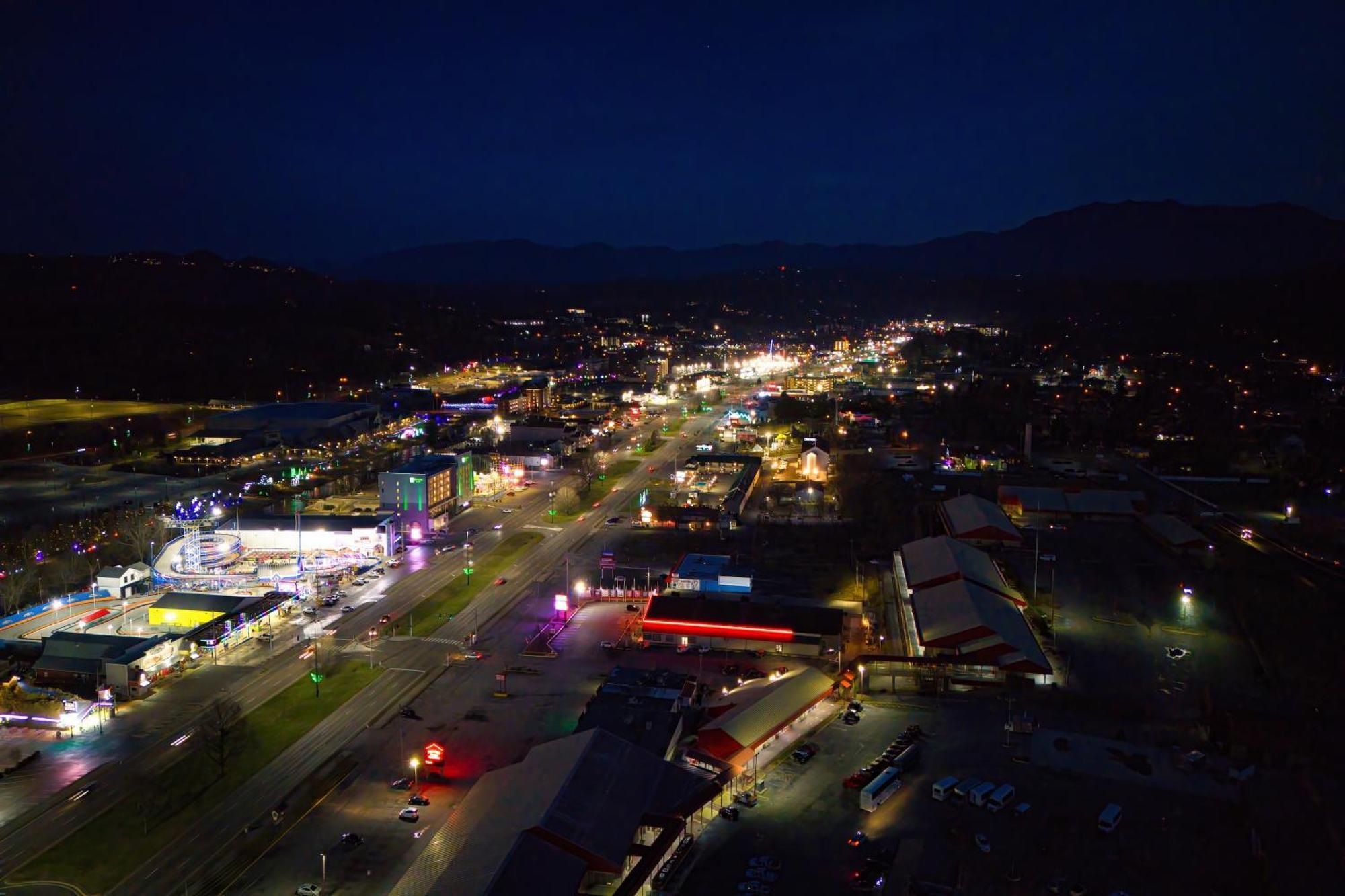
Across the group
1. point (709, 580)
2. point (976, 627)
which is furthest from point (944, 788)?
point (709, 580)

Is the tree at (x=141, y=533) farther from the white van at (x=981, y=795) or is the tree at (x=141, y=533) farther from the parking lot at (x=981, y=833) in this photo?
the white van at (x=981, y=795)

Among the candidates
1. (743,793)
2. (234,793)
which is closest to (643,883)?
(743,793)

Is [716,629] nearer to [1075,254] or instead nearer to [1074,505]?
[1074,505]

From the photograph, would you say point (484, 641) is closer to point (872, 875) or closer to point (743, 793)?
point (743, 793)

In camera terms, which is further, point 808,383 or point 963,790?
point 808,383

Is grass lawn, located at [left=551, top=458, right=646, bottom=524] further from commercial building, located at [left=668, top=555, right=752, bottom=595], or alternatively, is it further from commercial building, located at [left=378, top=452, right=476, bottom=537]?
commercial building, located at [left=668, top=555, right=752, bottom=595]

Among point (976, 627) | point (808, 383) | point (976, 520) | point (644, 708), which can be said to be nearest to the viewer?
point (644, 708)

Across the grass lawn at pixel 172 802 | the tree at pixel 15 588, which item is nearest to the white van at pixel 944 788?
the grass lawn at pixel 172 802
